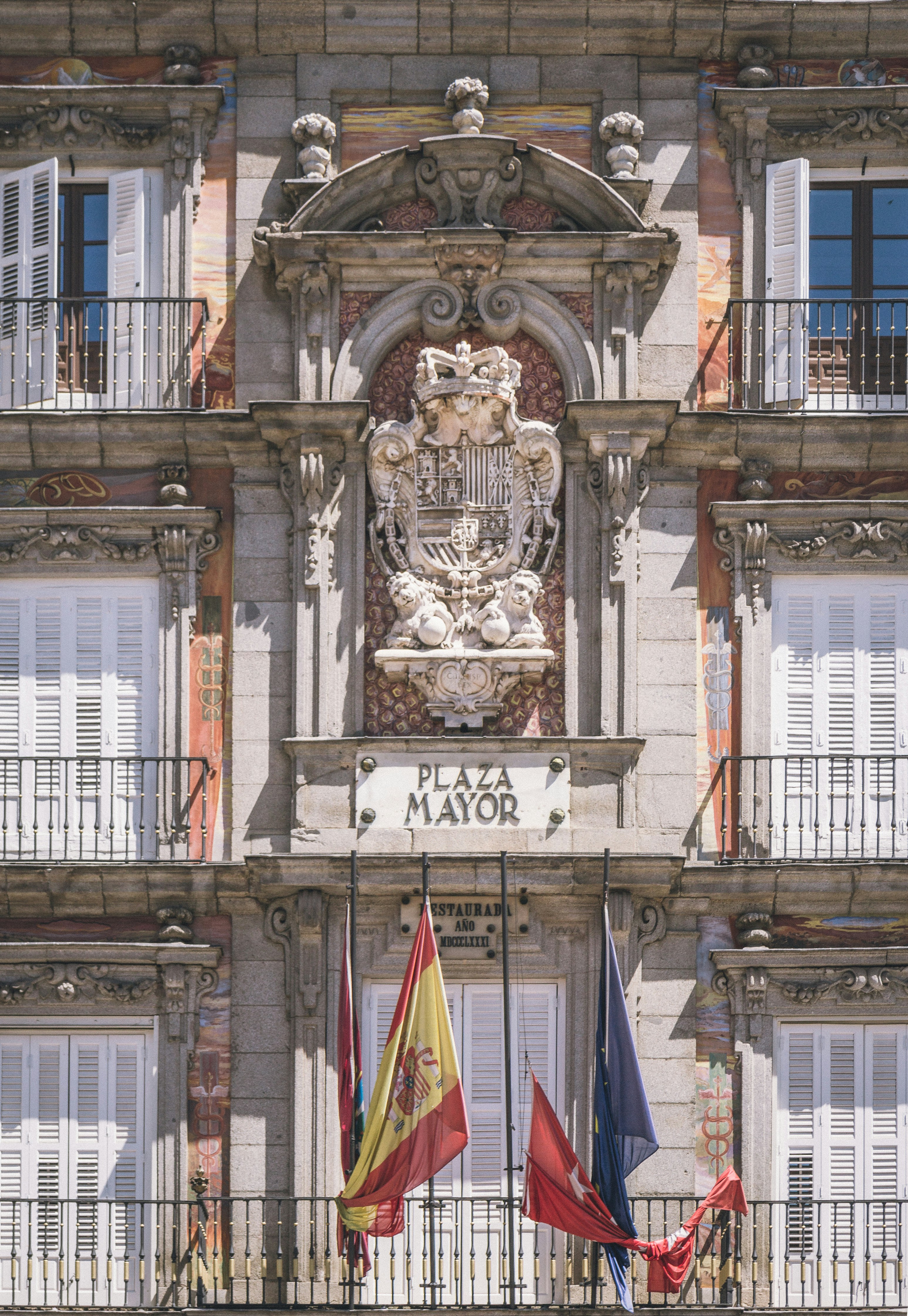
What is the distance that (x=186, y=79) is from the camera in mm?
22844

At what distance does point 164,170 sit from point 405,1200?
9.11m

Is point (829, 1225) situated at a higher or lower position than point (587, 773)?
lower

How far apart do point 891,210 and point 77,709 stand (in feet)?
27.3

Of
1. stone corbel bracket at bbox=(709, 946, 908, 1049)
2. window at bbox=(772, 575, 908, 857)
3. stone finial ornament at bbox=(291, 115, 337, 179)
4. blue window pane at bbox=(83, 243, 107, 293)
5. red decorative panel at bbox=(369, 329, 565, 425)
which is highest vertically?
stone finial ornament at bbox=(291, 115, 337, 179)

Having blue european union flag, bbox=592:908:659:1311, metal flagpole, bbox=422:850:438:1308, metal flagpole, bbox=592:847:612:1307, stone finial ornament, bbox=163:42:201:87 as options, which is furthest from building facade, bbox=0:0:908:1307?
blue european union flag, bbox=592:908:659:1311

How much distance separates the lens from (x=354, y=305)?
73.8 feet

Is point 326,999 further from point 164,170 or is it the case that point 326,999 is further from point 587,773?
point 164,170

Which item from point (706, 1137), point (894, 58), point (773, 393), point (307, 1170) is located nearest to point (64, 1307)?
point (307, 1170)

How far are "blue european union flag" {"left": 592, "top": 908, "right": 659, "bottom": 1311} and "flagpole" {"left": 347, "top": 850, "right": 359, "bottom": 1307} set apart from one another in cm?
188

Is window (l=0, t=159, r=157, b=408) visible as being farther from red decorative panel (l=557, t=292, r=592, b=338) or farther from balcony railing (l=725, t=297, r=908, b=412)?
balcony railing (l=725, t=297, r=908, b=412)

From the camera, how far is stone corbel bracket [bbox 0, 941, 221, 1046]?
2141 centimetres

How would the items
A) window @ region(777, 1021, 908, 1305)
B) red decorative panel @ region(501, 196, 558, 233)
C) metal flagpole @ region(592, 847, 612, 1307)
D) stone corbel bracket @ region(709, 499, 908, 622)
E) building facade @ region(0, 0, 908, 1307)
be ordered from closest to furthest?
1. metal flagpole @ region(592, 847, 612, 1307)
2. window @ region(777, 1021, 908, 1305)
3. building facade @ region(0, 0, 908, 1307)
4. stone corbel bracket @ region(709, 499, 908, 622)
5. red decorative panel @ region(501, 196, 558, 233)

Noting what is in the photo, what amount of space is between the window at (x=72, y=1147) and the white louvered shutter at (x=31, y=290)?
557 centimetres

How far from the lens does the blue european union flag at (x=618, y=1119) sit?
20.1m
